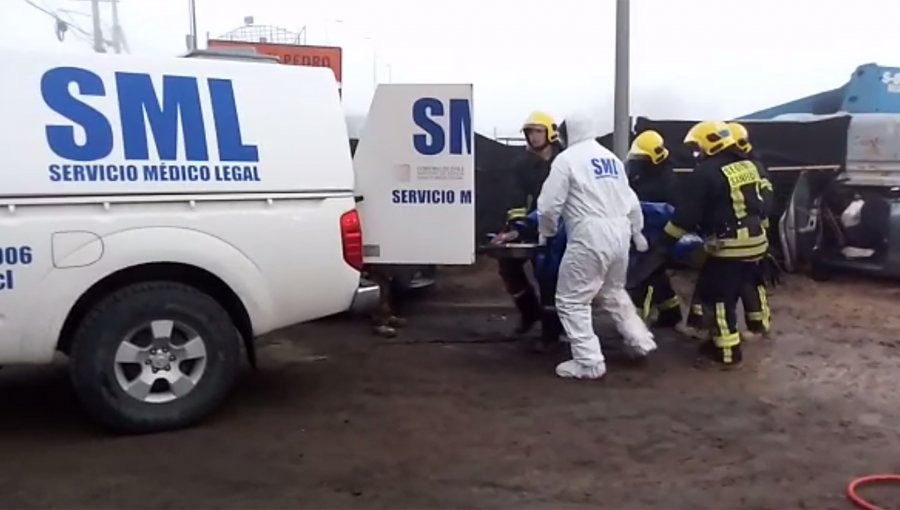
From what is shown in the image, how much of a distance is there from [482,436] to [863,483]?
1998 millimetres

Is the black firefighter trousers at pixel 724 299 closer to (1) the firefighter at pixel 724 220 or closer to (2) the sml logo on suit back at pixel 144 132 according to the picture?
(1) the firefighter at pixel 724 220

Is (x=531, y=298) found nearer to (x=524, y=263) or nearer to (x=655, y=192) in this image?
(x=524, y=263)

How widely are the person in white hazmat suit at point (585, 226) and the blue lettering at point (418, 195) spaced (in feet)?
2.33

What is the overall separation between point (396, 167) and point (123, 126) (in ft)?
6.97

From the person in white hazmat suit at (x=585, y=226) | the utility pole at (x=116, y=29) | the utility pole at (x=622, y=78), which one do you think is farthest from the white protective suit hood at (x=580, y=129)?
the utility pole at (x=116, y=29)

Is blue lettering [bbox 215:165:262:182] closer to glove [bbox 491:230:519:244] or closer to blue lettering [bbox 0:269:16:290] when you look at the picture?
blue lettering [bbox 0:269:16:290]

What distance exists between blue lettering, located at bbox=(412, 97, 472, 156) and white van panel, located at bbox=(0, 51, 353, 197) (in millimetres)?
993

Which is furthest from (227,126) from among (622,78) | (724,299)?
(622,78)

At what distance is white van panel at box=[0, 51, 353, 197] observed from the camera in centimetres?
496

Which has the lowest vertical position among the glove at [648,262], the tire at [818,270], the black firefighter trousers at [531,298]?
the tire at [818,270]

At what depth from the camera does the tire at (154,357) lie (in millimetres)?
5184

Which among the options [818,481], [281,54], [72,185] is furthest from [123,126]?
[281,54]

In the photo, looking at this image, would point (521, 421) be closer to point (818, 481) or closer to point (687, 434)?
point (687, 434)

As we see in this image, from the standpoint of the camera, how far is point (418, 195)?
266 inches
